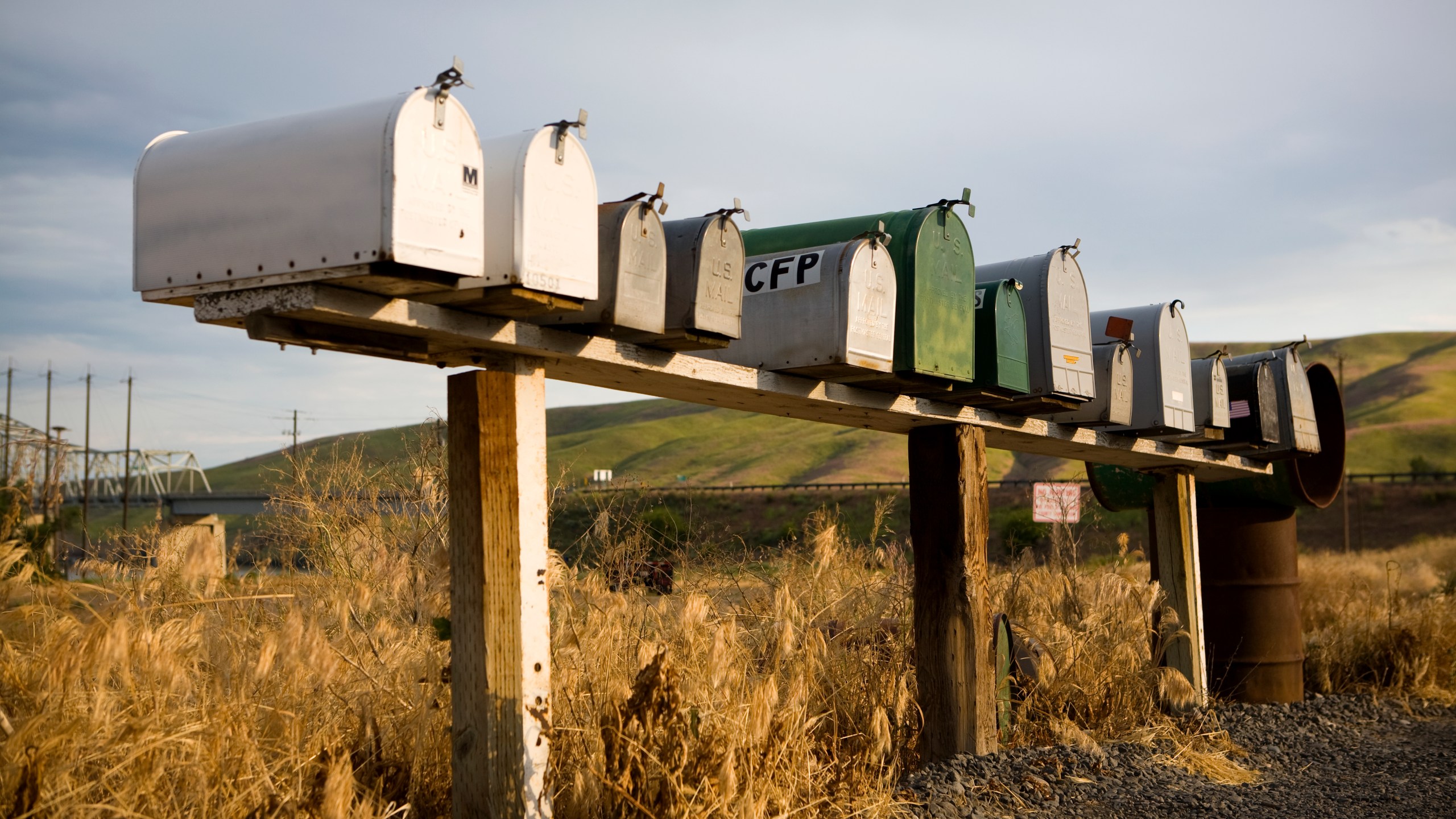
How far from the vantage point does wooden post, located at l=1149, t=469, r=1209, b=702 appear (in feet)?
23.1

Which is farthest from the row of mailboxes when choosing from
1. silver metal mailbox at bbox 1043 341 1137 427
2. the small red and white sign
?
the small red and white sign

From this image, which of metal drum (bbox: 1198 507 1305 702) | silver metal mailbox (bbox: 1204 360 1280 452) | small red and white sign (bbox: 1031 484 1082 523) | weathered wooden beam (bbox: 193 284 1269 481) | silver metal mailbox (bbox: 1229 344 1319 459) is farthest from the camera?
small red and white sign (bbox: 1031 484 1082 523)

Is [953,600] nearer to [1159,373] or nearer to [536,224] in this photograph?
[1159,373]

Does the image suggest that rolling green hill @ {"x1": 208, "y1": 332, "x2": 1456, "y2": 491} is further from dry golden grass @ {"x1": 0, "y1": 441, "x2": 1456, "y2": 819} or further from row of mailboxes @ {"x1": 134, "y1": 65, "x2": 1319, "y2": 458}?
row of mailboxes @ {"x1": 134, "y1": 65, "x2": 1319, "y2": 458}

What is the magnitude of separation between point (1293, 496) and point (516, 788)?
6.37 m

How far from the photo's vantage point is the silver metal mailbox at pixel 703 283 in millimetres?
3412

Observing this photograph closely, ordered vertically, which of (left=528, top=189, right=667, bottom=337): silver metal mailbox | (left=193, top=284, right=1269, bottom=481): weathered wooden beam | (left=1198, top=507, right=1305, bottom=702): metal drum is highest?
(left=528, top=189, right=667, bottom=337): silver metal mailbox

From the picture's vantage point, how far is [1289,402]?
7.30 metres

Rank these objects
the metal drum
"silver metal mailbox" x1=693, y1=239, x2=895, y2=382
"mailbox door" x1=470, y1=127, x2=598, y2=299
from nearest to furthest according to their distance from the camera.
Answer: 1. "mailbox door" x1=470, y1=127, x2=598, y2=299
2. "silver metal mailbox" x1=693, y1=239, x2=895, y2=382
3. the metal drum

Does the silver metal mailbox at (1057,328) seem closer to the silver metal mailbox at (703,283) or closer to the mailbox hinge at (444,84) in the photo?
the silver metal mailbox at (703,283)

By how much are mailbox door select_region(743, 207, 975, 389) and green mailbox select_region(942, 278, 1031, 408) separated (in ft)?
0.25

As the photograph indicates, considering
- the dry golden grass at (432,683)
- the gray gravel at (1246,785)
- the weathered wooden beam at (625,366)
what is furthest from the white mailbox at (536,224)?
the gray gravel at (1246,785)

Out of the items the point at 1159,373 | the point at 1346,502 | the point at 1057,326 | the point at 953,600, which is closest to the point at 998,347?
the point at 1057,326

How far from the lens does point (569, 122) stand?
112 inches
